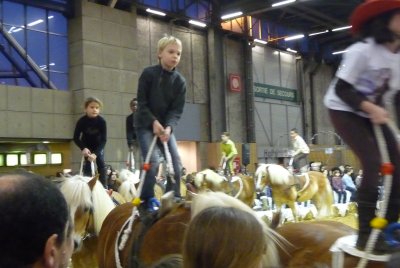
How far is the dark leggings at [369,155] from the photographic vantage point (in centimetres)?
208

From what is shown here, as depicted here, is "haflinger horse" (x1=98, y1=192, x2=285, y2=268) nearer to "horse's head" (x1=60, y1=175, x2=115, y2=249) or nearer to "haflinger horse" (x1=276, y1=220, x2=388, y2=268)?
"haflinger horse" (x1=276, y1=220, x2=388, y2=268)

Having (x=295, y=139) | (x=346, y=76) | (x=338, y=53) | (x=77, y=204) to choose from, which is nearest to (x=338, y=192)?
(x=295, y=139)

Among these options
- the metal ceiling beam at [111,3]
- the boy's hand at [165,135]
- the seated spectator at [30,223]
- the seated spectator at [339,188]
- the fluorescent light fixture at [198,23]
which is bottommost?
the seated spectator at [339,188]

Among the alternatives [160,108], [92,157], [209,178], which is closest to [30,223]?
[160,108]

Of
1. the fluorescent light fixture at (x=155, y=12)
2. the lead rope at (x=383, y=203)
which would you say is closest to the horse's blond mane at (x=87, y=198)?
the lead rope at (x=383, y=203)

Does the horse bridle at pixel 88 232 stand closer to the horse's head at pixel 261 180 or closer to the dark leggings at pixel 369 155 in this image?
the dark leggings at pixel 369 155

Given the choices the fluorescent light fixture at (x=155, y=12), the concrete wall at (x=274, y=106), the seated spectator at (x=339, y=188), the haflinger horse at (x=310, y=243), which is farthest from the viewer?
the concrete wall at (x=274, y=106)

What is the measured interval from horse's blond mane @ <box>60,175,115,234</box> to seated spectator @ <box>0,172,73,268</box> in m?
3.05

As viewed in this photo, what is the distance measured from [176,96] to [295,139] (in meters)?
11.7

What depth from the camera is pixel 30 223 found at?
1061 mm

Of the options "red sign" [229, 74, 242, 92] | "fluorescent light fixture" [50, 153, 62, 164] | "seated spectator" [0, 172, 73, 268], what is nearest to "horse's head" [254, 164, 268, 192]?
"fluorescent light fixture" [50, 153, 62, 164]

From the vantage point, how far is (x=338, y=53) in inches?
1210

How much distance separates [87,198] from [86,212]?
4.8 inches

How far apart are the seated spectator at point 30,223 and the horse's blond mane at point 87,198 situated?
305 cm
